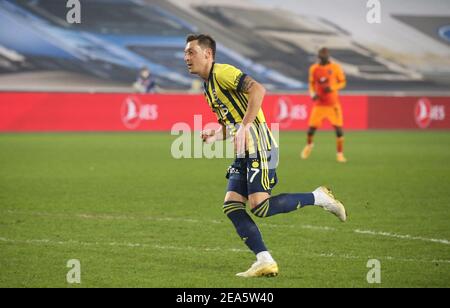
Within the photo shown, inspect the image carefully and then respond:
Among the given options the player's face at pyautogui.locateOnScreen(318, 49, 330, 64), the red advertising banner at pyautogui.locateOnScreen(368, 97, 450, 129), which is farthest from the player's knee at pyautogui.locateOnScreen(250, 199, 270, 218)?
the red advertising banner at pyautogui.locateOnScreen(368, 97, 450, 129)

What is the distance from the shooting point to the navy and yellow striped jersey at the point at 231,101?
7477mm

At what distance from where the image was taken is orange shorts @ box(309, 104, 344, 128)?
19500 mm

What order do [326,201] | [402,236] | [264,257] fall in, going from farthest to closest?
[402,236] → [326,201] → [264,257]

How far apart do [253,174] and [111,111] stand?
21.1 metres

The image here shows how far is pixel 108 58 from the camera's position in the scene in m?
38.6

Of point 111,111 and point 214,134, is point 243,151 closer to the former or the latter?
point 214,134

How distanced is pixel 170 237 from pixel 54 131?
1917 cm

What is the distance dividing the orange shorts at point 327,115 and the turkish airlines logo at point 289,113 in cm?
963

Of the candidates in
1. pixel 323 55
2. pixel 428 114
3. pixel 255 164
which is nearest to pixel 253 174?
pixel 255 164

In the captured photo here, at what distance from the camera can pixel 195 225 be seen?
10352 mm

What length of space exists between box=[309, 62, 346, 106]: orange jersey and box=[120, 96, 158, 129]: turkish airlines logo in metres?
9.82

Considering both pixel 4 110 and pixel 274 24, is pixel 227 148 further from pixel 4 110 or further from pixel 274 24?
pixel 274 24

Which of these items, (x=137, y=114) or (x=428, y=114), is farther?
(x=428, y=114)
